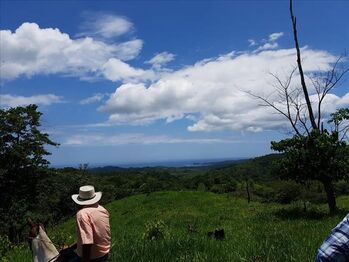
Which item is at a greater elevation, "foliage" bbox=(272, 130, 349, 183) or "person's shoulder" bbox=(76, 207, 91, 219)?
"foliage" bbox=(272, 130, 349, 183)

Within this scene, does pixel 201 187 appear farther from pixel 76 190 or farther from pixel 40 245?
pixel 40 245

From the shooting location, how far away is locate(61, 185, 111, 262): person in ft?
23.3

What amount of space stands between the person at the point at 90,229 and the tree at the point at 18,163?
90.6 ft

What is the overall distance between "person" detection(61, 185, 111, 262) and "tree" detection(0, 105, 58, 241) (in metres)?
27.6

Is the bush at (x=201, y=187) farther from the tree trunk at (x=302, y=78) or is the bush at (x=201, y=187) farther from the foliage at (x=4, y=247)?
the foliage at (x=4, y=247)

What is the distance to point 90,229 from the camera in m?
7.17

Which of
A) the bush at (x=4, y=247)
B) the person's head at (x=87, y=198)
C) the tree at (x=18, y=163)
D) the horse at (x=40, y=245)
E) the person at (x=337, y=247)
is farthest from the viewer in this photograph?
the tree at (x=18, y=163)

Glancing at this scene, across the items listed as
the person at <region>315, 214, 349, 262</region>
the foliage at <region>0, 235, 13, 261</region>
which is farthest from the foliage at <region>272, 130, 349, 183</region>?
the person at <region>315, 214, 349, 262</region>

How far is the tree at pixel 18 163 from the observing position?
111 feet

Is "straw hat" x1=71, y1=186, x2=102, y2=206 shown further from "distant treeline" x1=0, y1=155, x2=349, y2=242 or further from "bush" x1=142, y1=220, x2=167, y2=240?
"distant treeline" x1=0, y1=155, x2=349, y2=242

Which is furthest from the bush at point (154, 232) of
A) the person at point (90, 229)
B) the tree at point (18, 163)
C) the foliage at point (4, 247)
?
the tree at point (18, 163)

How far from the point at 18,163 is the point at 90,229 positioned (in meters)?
29.2

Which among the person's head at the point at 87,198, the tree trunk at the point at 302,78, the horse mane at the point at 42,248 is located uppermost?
the tree trunk at the point at 302,78

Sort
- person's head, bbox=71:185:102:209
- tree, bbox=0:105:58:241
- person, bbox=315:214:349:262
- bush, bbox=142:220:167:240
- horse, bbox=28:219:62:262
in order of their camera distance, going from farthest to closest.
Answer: tree, bbox=0:105:58:241 < bush, bbox=142:220:167:240 < horse, bbox=28:219:62:262 < person's head, bbox=71:185:102:209 < person, bbox=315:214:349:262
